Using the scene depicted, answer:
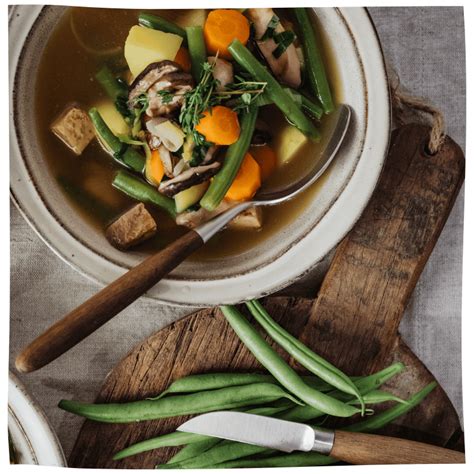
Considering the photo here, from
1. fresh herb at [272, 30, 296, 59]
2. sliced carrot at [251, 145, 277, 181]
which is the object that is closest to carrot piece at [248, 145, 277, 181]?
sliced carrot at [251, 145, 277, 181]

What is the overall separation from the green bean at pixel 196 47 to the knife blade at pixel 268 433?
81cm

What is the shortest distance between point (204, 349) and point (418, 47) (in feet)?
2.92

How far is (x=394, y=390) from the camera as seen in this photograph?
1.46 metres

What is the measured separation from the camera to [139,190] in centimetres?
142

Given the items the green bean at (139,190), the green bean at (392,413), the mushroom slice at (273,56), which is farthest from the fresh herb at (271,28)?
the green bean at (392,413)

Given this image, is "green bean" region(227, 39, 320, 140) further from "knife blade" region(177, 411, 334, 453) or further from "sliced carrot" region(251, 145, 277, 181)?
"knife blade" region(177, 411, 334, 453)

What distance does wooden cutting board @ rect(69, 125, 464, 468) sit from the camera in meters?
1.45

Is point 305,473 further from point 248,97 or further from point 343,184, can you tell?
point 248,97

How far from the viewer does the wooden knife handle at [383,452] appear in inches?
55.3

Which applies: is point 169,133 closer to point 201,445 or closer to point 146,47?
point 146,47

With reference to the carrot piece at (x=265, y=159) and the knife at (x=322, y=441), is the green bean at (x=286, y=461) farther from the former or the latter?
the carrot piece at (x=265, y=159)

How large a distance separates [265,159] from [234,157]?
3.8 inches

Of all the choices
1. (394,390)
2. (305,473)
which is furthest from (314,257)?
(305,473)

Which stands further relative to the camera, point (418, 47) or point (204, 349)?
point (204, 349)
